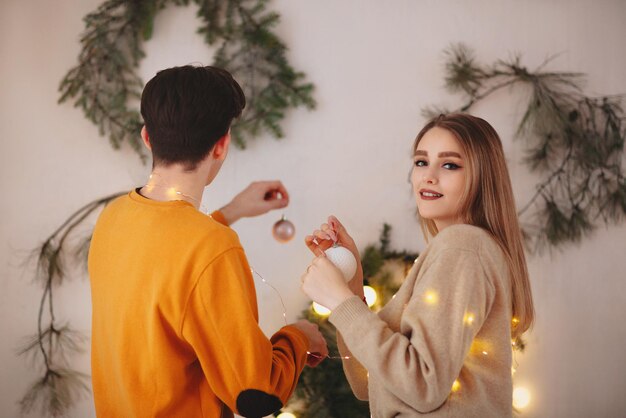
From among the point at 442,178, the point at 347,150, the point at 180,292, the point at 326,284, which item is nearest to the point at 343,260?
the point at 326,284

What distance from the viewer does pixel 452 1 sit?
7.41ft

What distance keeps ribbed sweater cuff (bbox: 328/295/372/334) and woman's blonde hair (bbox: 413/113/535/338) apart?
0.30 meters

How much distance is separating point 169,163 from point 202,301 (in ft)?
1.00

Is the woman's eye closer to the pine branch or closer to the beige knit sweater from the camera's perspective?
the beige knit sweater

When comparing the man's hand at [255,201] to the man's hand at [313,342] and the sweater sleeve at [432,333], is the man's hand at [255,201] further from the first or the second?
Answer: the sweater sleeve at [432,333]

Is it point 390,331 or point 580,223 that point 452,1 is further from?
point 390,331

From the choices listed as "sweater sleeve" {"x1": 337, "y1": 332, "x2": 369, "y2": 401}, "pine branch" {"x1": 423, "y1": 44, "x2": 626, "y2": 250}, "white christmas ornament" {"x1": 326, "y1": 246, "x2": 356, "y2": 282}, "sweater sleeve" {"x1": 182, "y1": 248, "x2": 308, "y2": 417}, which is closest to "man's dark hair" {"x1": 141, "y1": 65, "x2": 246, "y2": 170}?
"sweater sleeve" {"x1": 182, "y1": 248, "x2": 308, "y2": 417}

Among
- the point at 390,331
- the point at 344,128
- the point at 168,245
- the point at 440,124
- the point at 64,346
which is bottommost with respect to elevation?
the point at 64,346

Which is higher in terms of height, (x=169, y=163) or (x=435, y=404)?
(x=169, y=163)

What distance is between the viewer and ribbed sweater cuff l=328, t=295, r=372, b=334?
3.82 feet

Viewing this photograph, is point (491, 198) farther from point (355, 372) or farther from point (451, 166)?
point (355, 372)

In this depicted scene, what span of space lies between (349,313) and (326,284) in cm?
10

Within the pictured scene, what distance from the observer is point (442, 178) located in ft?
4.29

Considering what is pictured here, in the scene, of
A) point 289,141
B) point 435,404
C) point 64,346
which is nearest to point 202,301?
point 435,404
